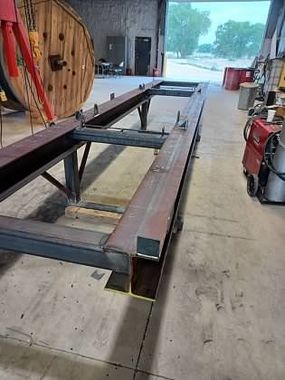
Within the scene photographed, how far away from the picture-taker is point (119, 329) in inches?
54.3

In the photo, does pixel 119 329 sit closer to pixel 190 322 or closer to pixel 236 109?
pixel 190 322

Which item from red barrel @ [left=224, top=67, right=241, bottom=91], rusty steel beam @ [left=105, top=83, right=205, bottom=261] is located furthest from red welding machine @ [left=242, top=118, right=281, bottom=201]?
red barrel @ [left=224, top=67, right=241, bottom=91]

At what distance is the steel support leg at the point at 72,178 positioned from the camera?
7.21 ft

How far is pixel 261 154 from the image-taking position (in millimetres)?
2623

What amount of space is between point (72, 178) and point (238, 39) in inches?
624

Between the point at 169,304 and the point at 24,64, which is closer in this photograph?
the point at 169,304

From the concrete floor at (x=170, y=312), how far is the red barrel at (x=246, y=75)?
907 cm

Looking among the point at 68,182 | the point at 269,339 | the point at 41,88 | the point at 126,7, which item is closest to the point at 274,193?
the point at 269,339

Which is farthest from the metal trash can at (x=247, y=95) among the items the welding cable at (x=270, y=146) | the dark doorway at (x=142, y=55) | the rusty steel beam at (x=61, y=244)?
the dark doorway at (x=142, y=55)

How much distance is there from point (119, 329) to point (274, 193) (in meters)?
1.86

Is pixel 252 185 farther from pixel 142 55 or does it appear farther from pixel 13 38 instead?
pixel 142 55

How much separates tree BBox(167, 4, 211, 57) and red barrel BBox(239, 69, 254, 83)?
228 inches

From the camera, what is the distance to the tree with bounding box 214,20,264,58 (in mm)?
13736

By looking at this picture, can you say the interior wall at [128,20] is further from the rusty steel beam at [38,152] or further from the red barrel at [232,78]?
the rusty steel beam at [38,152]
